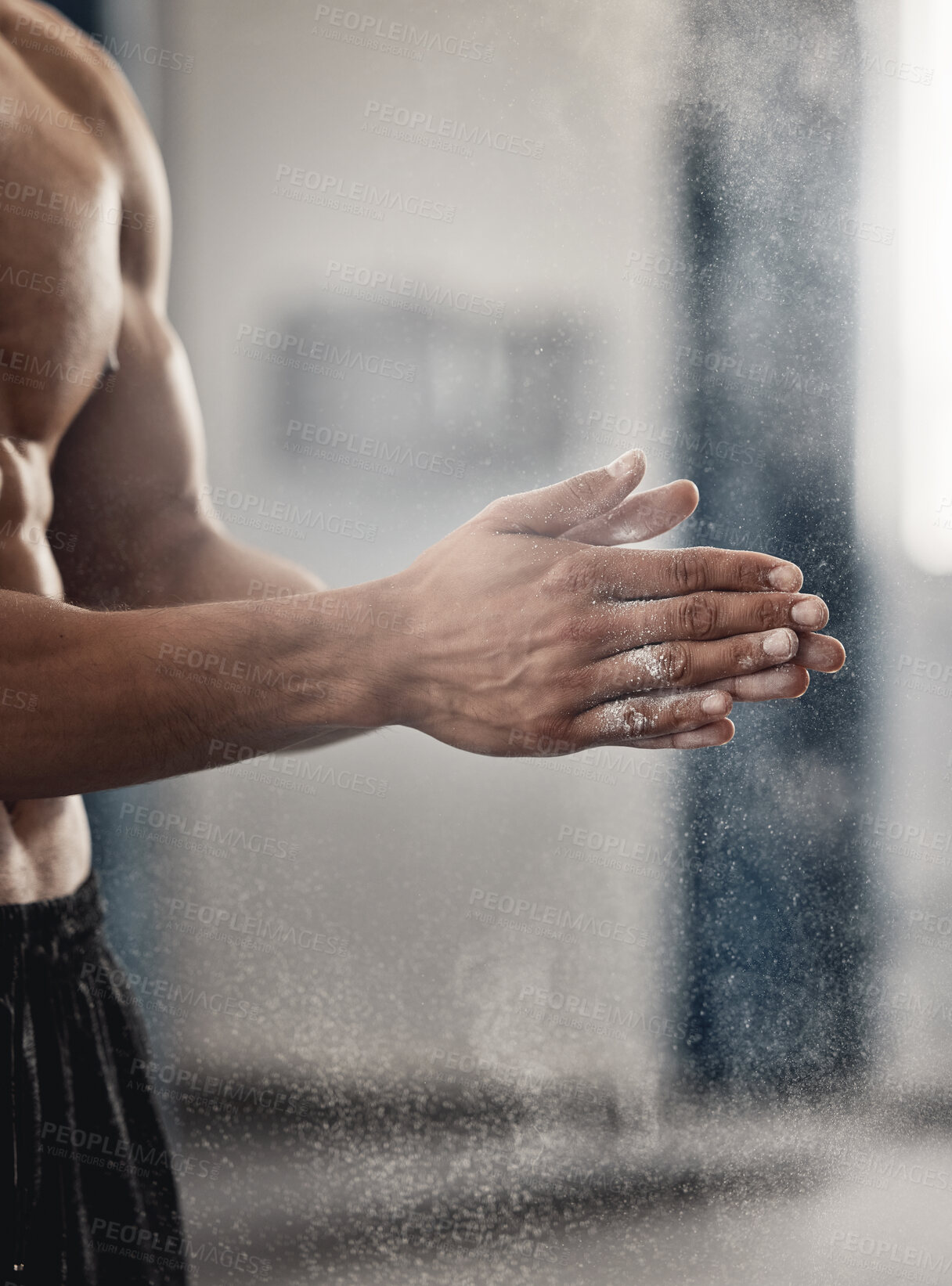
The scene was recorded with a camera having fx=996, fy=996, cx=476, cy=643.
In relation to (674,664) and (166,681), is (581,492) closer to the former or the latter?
(674,664)

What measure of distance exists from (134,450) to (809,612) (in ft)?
1.83

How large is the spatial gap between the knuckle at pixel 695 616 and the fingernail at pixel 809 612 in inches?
1.6

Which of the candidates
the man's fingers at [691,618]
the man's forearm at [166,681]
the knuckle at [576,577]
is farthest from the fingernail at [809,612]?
the man's forearm at [166,681]

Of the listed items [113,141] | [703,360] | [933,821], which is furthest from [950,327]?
[113,141]

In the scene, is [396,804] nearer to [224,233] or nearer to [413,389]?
[413,389]

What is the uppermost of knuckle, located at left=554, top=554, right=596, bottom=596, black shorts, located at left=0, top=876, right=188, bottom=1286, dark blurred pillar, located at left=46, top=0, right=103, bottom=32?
dark blurred pillar, located at left=46, top=0, right=103, bottom=32

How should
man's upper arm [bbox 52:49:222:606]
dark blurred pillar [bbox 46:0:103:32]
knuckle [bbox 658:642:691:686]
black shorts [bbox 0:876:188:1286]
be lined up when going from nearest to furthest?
1. knuckle [bbox 658:642:691:686]
2. black shorts [bbox 0:876:188:1286]
3. man's upper arm [bbox 52:49:222:606]
4. dark blurred pillar [bbox 46:0:103:32]

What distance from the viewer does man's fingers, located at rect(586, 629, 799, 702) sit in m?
0.51

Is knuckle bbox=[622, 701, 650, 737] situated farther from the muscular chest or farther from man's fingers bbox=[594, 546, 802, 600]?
the muscular chest

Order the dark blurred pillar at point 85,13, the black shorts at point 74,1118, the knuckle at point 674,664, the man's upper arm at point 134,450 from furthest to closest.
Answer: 1. the dark blurred pillar at point 85,13
2. the man's upper arm at point 134,450
3. the black shorts at point 74,1118
4. the knuckle at point 674,664

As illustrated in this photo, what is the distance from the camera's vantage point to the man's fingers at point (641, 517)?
575 millimetres

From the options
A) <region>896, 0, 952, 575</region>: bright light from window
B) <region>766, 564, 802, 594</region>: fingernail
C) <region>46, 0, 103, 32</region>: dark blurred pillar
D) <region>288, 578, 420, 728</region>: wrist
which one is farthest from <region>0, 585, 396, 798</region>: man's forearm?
<region>46, 0, 103, 32</region>: dark blurred pillar

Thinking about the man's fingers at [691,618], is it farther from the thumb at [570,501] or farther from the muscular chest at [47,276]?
the muscular chest at [47,276]

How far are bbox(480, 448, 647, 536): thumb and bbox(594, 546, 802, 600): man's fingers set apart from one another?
0.10 ft
